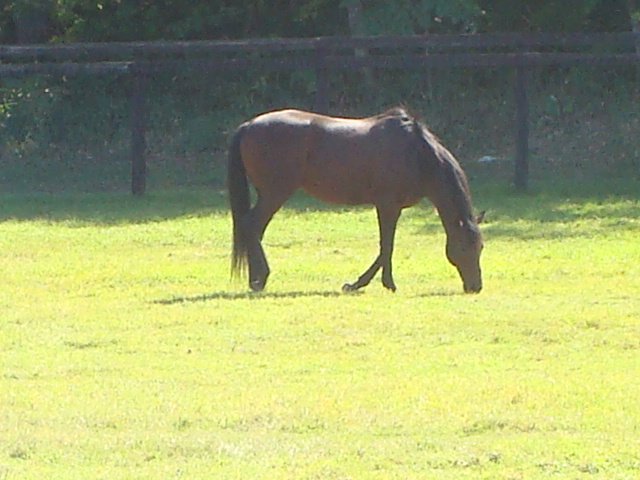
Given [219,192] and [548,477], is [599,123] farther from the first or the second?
[548,477]

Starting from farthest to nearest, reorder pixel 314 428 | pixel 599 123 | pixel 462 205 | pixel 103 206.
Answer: pixel 599 123 → pixel 103 206 → pixel 462 205 → pixel 314 428

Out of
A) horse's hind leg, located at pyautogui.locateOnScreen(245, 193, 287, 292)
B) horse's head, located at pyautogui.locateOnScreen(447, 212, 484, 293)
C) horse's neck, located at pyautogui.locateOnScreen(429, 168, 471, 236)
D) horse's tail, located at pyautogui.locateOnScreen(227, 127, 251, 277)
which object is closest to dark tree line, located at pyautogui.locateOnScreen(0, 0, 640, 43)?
horse's hind leg, located at pyautogui.locateOnScreen(245, 193, 287, 292)

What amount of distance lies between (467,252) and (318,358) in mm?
3686

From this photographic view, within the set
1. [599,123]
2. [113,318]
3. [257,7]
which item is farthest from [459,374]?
[257,7]

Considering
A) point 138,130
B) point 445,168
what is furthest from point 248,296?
point 138,130

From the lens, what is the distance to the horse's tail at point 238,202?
13.5 metres

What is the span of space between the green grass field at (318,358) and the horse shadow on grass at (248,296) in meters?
0.03

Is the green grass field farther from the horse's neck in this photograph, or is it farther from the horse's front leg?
the horse's neck

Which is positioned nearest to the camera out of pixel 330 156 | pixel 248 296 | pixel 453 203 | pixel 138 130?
pixel 248 296

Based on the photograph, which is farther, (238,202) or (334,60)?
(334,60)

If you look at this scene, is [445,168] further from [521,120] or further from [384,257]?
[521,120]

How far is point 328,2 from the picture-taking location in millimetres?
26609

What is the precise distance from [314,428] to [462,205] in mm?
5994

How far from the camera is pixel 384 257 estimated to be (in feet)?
44.3
